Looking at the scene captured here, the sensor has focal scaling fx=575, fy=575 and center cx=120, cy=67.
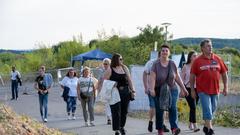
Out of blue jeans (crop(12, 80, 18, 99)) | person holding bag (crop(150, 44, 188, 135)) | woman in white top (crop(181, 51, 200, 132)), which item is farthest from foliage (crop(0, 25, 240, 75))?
person holding bag (crop(150, 44, 188, 135))

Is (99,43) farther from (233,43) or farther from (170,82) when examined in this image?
(170,82)

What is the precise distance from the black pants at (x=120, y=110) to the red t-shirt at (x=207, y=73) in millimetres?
1665

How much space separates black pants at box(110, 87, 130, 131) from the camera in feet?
39.1

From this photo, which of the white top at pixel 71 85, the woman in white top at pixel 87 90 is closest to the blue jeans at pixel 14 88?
the white top at pixel 71 85

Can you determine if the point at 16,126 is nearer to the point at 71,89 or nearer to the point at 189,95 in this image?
the point at 189,95

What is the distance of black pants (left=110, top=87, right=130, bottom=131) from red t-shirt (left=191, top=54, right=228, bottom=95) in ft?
5.46

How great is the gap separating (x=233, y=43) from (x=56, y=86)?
30470mm

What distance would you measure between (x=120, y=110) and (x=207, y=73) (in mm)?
2119

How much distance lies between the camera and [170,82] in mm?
11297

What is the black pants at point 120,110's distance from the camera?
39.1ft

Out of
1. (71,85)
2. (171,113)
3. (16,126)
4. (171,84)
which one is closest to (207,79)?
(171,84)

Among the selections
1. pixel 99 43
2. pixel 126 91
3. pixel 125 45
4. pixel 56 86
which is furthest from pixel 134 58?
pixel 126 91

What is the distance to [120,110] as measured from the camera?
12.0m

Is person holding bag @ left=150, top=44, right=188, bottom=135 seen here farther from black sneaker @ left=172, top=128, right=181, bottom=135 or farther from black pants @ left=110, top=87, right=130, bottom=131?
black pants @ left=110, top=87, right=130, bottom=131
